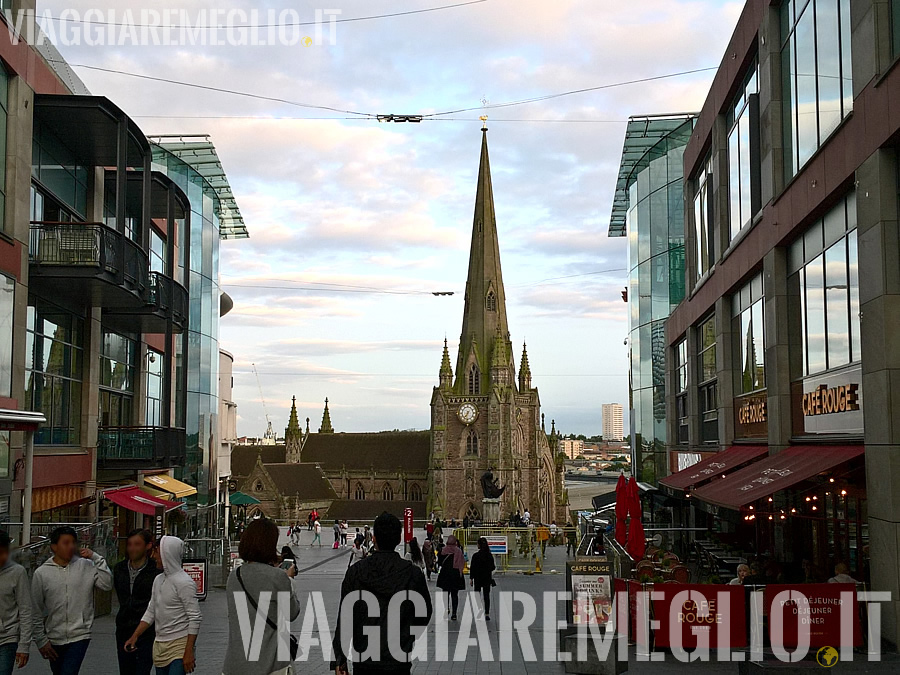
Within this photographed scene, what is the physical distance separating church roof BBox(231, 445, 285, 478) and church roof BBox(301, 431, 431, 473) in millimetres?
7303

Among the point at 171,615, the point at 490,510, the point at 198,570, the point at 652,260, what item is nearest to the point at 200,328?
the point at 652,260

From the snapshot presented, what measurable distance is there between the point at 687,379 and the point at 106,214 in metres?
19.4

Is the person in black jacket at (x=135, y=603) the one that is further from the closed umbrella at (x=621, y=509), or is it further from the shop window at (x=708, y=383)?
the shop window at (x=708, y=383)

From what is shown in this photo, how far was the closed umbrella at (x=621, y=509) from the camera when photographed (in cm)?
1947

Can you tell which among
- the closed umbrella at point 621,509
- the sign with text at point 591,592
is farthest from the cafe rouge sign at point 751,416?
the sign with text at point 591,592

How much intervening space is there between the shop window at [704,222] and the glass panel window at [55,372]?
707 inches

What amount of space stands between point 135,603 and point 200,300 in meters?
30.4

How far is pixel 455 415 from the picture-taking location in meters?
110

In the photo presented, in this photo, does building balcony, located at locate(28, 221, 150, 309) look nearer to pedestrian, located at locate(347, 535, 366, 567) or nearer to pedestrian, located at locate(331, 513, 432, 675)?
pedestrian, located at locate(347, 535, 366, 567)

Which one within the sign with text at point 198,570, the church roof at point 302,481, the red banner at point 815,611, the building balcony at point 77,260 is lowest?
the church roof at point 302,481

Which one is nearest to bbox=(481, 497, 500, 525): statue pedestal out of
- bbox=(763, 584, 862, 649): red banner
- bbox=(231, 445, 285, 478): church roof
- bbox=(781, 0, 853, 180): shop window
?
bbox=(781, 0, 853, 180): shop window

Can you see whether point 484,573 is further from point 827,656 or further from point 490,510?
point 490,510

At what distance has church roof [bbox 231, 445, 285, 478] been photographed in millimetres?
131500

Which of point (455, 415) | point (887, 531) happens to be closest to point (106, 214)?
point (887, 531)
